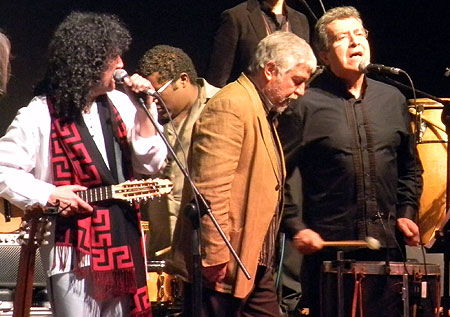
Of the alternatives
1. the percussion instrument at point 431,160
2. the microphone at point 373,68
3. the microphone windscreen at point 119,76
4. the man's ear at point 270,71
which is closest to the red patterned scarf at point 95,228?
the microphone windscreen at point 119,76

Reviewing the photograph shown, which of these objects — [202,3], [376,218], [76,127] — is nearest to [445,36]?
[202,3]

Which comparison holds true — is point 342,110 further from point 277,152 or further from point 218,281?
point 218,281

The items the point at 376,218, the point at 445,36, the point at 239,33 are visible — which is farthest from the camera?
the point at 445,36

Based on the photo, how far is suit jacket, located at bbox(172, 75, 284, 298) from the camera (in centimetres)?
409

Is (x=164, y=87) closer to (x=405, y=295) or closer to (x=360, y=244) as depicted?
(x=360, y=244)

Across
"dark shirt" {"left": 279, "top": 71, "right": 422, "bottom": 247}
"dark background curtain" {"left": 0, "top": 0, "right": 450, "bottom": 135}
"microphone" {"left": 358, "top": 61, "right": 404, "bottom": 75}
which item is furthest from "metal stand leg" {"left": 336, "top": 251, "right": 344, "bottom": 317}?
"dark background curtain" {"left": 0, "top": 0, "right": 450, "bottom": 135}

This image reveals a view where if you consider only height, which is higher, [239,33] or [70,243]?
[239,33]

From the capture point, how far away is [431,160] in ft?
18.6

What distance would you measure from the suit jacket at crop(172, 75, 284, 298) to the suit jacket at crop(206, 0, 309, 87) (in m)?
1.12

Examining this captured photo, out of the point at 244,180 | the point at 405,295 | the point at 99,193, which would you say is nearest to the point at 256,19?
the point at 244,180

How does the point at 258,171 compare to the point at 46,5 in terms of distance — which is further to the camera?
the point at 46,5

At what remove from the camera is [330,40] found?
4992 mm

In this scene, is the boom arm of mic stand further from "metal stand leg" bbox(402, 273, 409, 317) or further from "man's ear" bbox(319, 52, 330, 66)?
"man's ear" bbox(319, 52, 330, 66)

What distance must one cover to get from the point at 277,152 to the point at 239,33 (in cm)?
121
